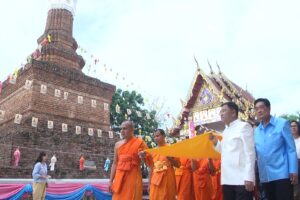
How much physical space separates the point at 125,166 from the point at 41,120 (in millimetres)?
11011

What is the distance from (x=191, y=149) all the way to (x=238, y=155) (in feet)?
4.73

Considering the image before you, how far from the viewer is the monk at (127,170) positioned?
4.66 m

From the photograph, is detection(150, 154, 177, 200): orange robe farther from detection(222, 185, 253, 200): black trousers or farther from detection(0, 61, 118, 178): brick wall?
detection(0, 61, 118, 178): brick wall

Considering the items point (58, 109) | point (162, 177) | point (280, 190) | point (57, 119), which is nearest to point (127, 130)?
point (162, 177)

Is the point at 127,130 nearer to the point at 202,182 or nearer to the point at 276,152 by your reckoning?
the point at 202,182

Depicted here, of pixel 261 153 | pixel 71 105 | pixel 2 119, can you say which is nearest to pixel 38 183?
pixel 261 153

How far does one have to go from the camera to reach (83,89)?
17.3 metres

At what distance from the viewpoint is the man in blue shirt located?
130 inches

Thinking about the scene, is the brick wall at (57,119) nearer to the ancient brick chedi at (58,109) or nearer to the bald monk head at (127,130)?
the ancient brick chedi at (58,109)

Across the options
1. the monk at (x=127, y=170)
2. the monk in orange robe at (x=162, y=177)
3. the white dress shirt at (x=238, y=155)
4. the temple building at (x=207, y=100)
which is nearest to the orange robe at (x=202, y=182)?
the monk in orange robe at (x=162, y=177)

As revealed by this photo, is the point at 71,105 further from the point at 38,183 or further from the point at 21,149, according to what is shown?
the point at 38,183

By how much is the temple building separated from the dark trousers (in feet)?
38.5

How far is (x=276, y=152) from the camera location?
3.44 m

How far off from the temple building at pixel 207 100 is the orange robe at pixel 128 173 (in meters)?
10.7
